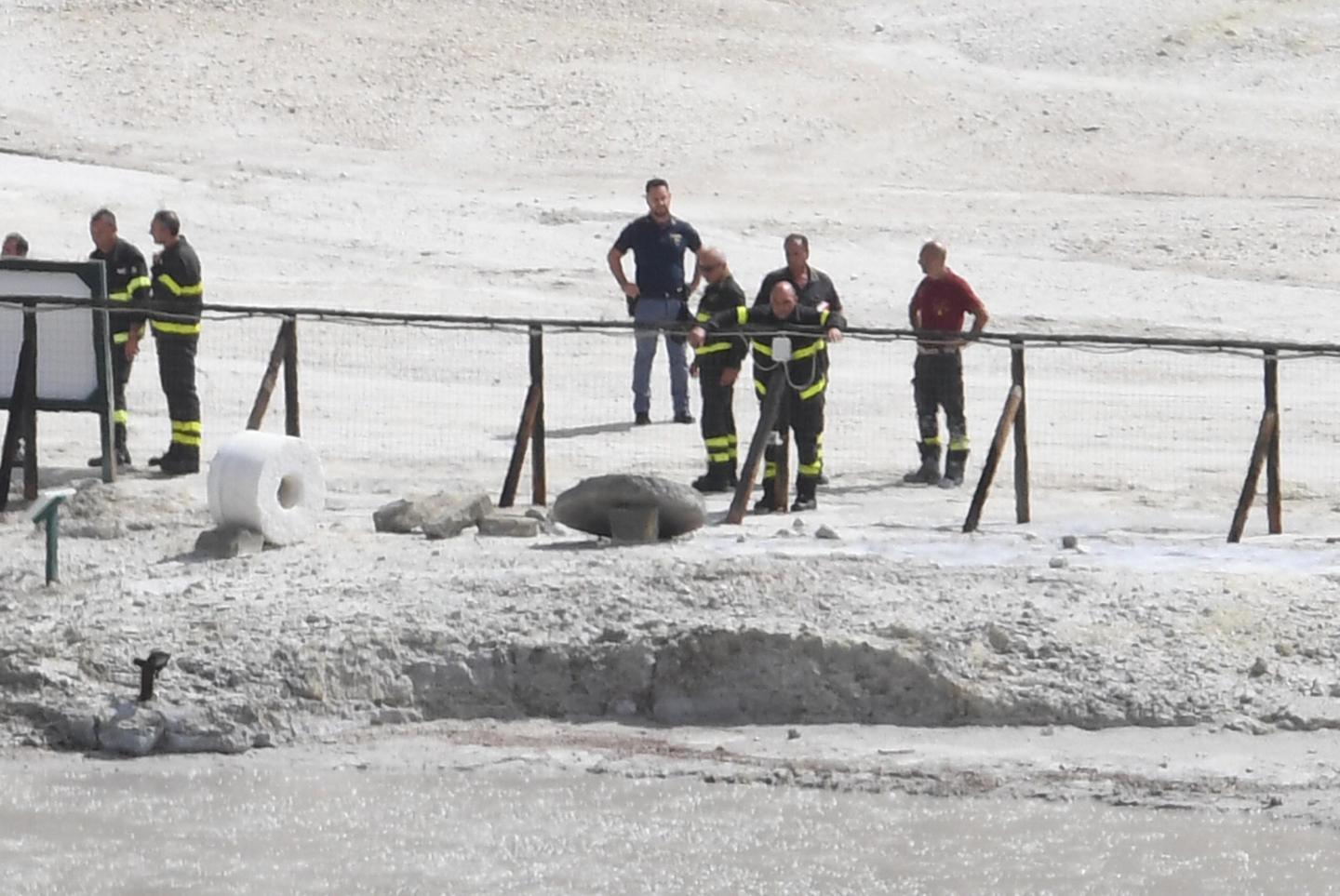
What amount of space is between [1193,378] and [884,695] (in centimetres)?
1091

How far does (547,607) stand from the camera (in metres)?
11.8

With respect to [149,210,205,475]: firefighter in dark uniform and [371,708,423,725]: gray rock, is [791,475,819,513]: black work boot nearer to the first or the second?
[149,210,205,475]: firefighter in dark uniform

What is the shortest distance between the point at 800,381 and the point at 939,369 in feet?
5.99

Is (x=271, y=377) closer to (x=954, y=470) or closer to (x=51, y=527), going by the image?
(x=51, y=527)

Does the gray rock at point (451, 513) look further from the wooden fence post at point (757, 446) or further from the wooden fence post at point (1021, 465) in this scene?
the wooden fence post at point (1021, 465)

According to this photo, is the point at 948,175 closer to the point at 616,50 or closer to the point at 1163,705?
the point at 616,50

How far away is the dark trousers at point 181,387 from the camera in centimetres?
1631

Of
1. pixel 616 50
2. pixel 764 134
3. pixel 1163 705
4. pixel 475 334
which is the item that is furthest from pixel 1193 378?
pixel 616 50

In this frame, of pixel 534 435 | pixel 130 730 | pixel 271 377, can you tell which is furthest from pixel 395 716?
pixel 271 377

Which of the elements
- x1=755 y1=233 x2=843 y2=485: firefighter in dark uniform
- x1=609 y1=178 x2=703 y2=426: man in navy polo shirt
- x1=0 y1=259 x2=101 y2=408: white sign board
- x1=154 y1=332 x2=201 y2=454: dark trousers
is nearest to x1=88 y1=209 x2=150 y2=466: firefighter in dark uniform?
x1=154 y1=332 x2=201 y2=454: dark trousers

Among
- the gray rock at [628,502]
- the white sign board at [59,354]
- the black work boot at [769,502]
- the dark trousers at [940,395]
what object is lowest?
the black work boot at [769,502]

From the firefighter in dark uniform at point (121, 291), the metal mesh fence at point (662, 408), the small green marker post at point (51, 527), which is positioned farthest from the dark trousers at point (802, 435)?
the small green marker post at point (51, 527)

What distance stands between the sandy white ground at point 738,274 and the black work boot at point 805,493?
11.2 inches

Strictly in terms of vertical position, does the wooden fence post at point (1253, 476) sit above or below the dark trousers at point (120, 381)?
below
